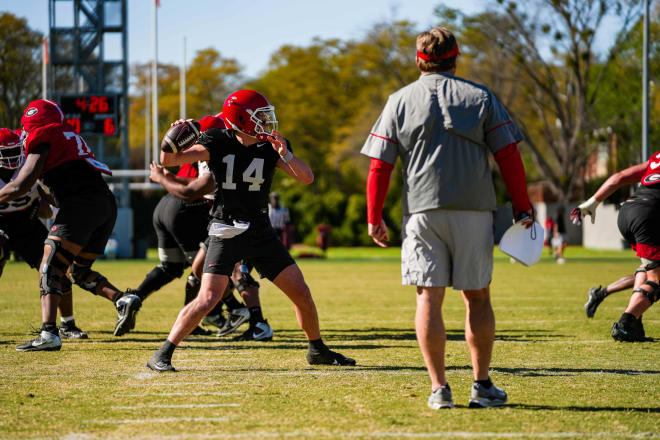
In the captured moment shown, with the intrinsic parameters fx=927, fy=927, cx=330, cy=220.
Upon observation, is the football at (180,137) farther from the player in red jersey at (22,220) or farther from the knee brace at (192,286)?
the knee brace at (192,286)

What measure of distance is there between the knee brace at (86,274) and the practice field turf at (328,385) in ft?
1.66

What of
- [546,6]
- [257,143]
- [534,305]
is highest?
[546,6]

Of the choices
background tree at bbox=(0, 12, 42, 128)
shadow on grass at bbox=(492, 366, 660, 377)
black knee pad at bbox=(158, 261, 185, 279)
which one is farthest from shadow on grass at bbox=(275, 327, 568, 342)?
background tree at bbox=(0, 12, 42, 128)

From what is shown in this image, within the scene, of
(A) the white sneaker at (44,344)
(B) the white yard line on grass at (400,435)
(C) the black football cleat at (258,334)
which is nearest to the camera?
(B) the white yard line on grass at (400,435)

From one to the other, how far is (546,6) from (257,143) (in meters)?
33.7

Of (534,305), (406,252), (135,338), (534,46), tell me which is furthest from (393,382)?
(534,46)

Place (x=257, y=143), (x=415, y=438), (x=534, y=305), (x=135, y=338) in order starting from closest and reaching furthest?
(x=415, y=438) → (x=257, y=143) → (x=135, y=338) → (x=534, y=305)

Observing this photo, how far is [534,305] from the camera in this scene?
479 inches

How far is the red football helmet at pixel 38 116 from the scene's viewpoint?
741 centimetres

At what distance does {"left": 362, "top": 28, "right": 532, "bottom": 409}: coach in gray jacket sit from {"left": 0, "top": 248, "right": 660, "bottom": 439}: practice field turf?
1.69ft

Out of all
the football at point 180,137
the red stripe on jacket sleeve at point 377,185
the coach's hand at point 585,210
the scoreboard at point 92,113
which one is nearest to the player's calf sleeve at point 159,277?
the football at point 180,137

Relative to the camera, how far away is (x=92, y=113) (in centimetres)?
2680

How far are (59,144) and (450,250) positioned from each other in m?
3.95

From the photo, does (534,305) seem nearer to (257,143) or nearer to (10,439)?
(257,143)
